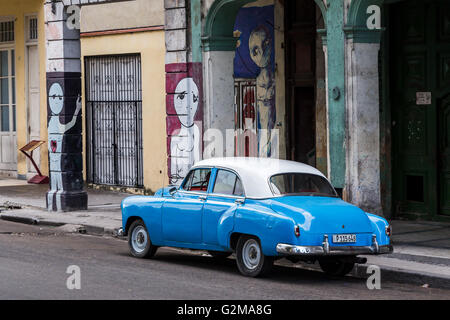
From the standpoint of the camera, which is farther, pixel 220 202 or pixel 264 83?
pixel 264 83

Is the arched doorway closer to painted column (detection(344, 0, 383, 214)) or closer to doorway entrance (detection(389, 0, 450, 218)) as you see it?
doorway entrance (detection(389, 0, 450, 218))

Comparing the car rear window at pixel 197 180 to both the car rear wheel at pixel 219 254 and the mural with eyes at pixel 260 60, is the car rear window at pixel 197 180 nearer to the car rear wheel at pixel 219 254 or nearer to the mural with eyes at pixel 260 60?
the car rear wheel at pixel 219 254

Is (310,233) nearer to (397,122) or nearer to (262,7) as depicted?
(397,122)

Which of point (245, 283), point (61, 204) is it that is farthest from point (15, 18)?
point (245, 283)

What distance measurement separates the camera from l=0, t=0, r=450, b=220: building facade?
1598cm

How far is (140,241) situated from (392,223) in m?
5.19

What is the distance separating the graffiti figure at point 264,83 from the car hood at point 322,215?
8248 millimetres

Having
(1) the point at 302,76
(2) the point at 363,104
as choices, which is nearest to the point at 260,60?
(1) the point at 302,76

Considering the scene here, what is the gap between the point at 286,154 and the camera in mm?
20234

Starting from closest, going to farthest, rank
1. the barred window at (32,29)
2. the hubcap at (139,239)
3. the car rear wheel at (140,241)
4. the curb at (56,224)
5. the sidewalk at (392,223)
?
the sidewalk at (392,223) → the car rear wheel at (140,241) → the hubcap at (139,239) → the curb at (56,224) → the barred window at (32,29)

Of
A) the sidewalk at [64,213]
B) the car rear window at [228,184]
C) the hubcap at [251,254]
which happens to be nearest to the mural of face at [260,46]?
the sidewalk at [64,213]

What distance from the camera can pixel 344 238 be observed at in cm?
1177

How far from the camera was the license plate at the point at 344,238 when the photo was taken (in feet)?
38.4

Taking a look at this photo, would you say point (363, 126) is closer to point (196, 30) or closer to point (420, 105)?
point (420, 105)
